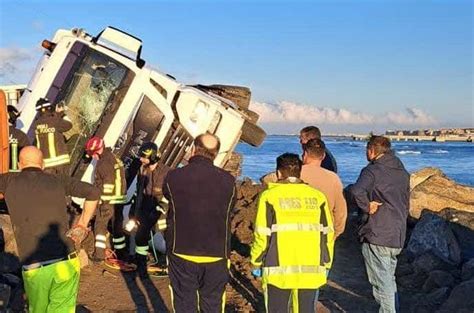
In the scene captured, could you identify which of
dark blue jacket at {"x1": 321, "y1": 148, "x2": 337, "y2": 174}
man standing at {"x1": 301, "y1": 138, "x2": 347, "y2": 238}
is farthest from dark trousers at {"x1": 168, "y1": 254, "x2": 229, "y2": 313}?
dark blue jacket at {"x1": 321, "y1": 148, "x2": 337, "y2": 174}

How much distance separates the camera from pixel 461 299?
5.80 m

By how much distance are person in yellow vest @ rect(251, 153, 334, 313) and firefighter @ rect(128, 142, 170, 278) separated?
123 inches

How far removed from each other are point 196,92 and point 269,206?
4.04 m

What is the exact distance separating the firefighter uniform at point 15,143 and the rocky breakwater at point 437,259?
15.4 ft

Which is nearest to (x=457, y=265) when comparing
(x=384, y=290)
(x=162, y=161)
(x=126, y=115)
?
(x=384, y=290)

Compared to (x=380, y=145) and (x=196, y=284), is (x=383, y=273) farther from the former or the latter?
Result: (x=196, y=284)

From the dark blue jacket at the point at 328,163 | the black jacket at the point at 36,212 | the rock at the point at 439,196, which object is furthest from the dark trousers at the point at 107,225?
the rock at the point at 439,196

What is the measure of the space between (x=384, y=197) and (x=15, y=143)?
14.0ft

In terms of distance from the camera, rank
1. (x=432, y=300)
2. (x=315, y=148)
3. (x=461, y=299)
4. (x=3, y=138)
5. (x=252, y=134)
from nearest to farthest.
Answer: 1. (x=315, y=148)
2. (x=3, y=138)
3. (x=461, y=299)
4. (x=432, y=300)
5. (x=252, y=134)

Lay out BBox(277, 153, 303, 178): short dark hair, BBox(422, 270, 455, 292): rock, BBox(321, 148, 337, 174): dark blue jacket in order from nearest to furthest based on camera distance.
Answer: BBox(277, 153, 303, 178): short dark hair
BBox(321, 148, 337, 174): dark blue jacket
BBox(422, 270, 455, 292): rock

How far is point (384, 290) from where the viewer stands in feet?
16.9

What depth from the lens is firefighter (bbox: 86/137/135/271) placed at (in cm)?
707

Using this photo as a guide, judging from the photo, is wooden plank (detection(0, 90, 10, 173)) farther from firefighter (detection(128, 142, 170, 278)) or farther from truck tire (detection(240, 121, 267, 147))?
truck tire (detection(240, 121, 267, 147))

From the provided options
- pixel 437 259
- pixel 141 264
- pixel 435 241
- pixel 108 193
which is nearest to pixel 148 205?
pixel 108 193
